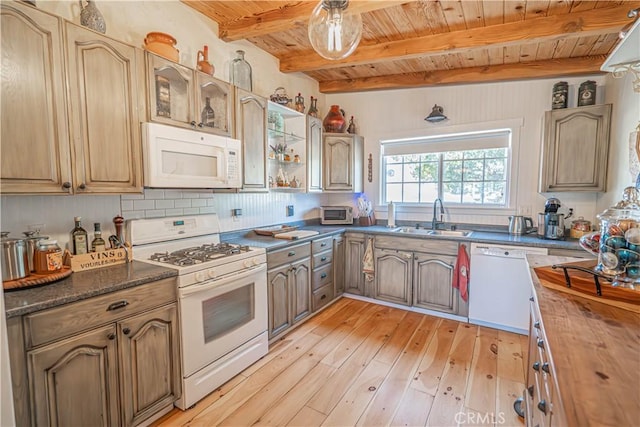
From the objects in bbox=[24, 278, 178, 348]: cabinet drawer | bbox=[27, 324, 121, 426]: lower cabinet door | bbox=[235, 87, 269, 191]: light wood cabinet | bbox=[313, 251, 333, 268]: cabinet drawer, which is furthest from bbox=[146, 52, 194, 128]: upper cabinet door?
bbox=[313, 251, 333, 268]: cabinet drawer

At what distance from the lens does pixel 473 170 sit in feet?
11.7

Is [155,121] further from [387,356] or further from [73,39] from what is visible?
[387,356]

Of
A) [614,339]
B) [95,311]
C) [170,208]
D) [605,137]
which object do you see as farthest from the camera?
[605,137]

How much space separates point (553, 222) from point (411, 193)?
152 cm

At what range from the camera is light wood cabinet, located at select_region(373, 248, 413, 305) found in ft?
10.8

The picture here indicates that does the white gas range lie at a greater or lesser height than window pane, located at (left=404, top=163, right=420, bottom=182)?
lesser

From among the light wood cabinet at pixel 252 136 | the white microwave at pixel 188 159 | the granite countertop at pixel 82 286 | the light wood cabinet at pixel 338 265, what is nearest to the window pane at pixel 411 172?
the light wood cabinet at pixel 338 265

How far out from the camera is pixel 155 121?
1917mm

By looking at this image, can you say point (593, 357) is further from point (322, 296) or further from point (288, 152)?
point (288, 152)

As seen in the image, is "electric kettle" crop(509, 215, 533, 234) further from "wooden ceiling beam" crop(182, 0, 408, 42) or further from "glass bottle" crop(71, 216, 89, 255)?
"glass bottle" crop(71, 216, 89, 255)

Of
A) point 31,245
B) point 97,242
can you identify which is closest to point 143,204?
point 97,242

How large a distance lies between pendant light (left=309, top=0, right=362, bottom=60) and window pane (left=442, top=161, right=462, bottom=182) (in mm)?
2616

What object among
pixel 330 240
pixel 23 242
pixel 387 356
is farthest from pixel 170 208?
pixel 387 356

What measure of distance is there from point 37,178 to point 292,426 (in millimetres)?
1861
